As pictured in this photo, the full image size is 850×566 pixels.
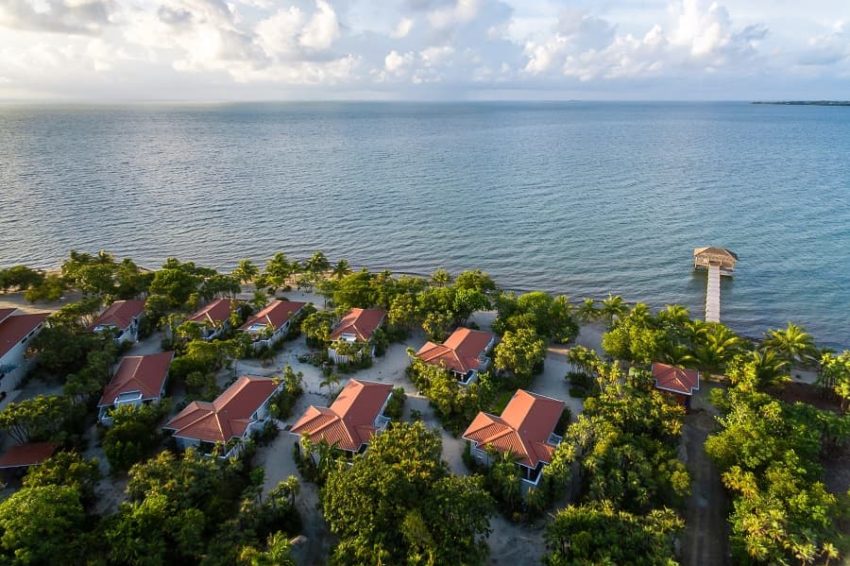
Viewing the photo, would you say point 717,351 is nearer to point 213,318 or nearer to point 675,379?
point 675,379

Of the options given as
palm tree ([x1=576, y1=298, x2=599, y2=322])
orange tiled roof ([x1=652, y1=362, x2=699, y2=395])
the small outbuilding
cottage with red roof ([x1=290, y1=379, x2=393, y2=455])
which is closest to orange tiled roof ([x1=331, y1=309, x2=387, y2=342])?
cottage with red roof ([x1=290, y1=379, x2=393, y2=455])

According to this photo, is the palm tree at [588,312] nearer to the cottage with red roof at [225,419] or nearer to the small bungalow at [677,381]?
the small bungalow at [677,381]

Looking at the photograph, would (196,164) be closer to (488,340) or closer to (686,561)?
(488,340)

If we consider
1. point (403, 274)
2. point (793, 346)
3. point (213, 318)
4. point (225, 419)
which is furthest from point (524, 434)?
point (403, 274)

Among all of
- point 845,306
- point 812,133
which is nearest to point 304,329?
point 845,306

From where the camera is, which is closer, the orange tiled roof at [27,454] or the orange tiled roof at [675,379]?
the orange tiled roof at [27,454]

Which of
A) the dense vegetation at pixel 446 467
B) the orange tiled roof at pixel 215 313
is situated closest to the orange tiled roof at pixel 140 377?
the dense vegetation at pixel 446 467
